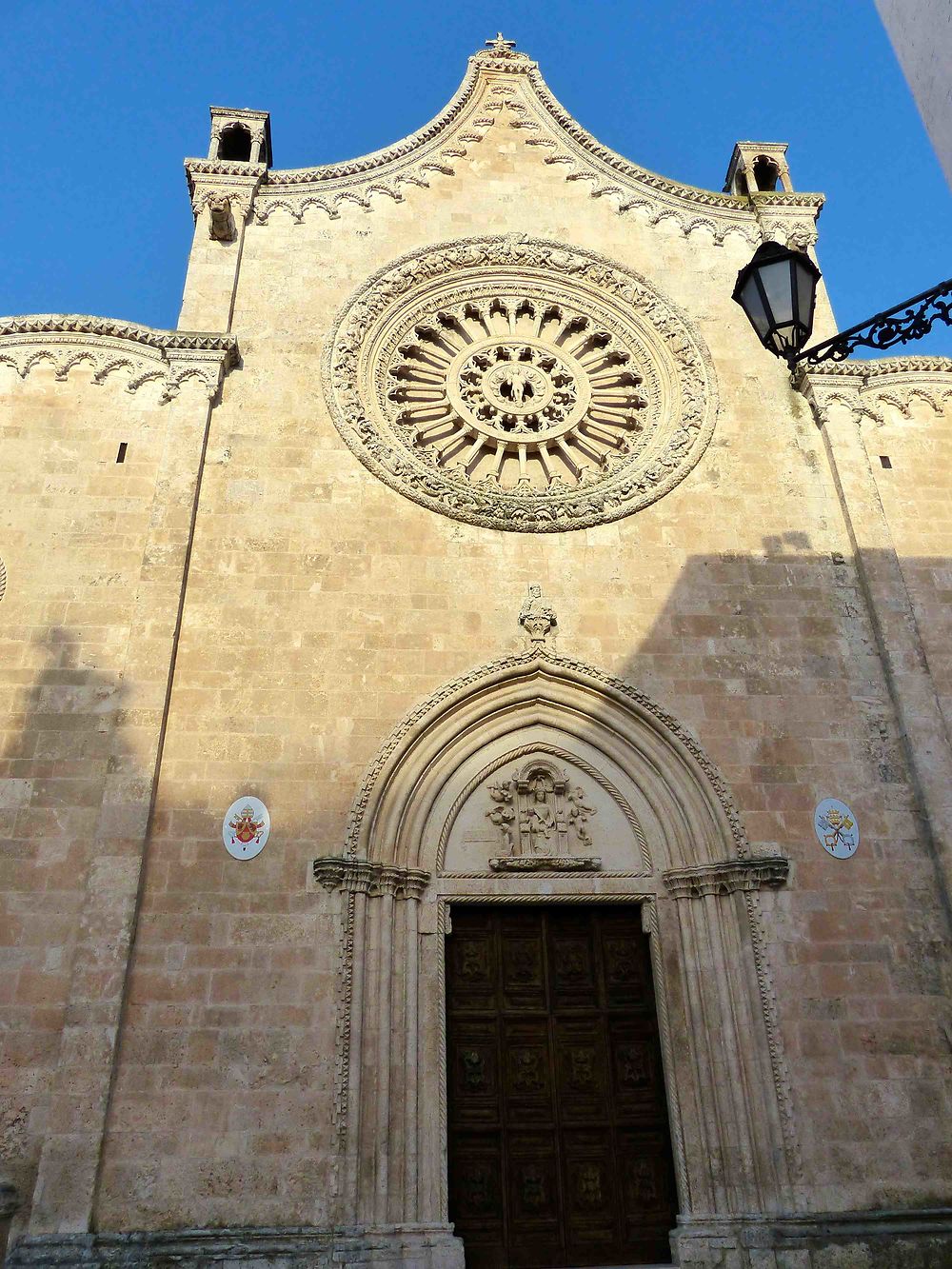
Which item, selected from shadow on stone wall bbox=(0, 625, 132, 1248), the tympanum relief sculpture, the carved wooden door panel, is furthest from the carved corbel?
the carved wooden door panel

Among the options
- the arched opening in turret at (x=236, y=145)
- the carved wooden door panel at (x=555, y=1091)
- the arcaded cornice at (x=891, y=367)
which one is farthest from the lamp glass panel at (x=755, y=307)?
the arched opening in turret at (x=236, y=145)

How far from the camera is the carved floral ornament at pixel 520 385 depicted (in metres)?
11.2

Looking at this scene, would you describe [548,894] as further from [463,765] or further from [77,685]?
[77,685]

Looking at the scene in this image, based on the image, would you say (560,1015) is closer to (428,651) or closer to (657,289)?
(428,651)

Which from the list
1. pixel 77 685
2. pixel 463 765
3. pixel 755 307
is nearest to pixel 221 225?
pixel 77 685

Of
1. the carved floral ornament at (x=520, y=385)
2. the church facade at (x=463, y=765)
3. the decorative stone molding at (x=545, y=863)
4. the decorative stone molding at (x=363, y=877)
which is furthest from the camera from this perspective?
the carved floral ornament at (x=520, y=385)

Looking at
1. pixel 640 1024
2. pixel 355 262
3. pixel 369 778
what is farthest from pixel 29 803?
pixel 355 262

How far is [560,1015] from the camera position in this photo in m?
8.97

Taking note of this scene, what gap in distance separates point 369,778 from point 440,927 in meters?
1.50

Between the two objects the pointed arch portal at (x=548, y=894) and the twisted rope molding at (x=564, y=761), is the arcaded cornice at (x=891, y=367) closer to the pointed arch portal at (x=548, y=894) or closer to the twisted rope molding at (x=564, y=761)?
the pointed arch portal at (x=548, y=894)

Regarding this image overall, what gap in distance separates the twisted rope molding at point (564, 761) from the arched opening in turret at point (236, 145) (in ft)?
30.6

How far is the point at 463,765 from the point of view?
9734 millimetres

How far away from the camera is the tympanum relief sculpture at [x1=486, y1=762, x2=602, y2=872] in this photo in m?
9.35

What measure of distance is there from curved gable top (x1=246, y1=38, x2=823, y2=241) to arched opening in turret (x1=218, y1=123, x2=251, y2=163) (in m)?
0.88
